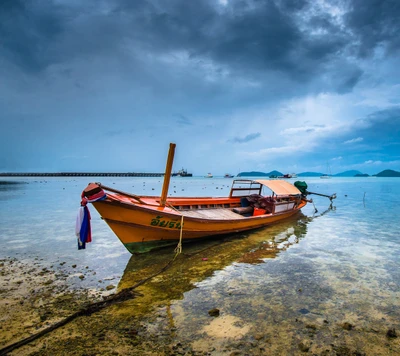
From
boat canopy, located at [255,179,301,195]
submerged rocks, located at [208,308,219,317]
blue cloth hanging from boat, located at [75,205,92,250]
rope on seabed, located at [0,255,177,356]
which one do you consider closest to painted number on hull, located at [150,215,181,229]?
rope on seabed, located at [0,255,177,356]

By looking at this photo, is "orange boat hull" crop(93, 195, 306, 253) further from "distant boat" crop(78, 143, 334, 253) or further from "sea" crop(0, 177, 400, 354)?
"sea" crop(0, 177, 400, 354)

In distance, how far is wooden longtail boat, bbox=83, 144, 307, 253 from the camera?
29.6 feet

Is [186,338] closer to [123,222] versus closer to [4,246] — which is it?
[123,222]

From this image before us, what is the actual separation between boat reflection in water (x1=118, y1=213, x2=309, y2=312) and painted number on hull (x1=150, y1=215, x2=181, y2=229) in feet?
3.71

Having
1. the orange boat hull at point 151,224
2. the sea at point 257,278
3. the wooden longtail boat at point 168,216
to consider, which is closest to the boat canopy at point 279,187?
the wooden longtail boat at point 168,216

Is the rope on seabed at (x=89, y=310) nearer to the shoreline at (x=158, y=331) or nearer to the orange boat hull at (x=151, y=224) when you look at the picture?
the shoreline at (x=158, y=331)

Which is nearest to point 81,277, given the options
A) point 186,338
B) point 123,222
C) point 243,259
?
point 123,222

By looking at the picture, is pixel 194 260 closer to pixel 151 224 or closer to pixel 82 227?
pixel 151 224

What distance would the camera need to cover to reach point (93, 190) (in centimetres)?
808

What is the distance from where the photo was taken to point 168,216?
985 centimetres

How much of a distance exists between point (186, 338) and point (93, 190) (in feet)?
16.8

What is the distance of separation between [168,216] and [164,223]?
338 millimetres

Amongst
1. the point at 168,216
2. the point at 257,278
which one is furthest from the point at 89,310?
the point at 257,278

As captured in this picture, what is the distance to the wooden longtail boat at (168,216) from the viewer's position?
9.02m
